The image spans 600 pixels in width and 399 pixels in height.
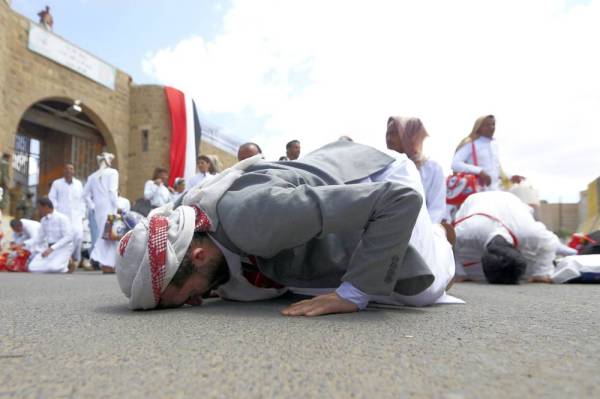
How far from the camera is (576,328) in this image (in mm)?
1312

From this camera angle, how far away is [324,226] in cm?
144

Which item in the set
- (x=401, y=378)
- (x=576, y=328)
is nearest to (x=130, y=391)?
(x=401, y=378)

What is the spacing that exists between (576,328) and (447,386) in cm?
80

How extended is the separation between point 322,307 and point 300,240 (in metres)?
0.24

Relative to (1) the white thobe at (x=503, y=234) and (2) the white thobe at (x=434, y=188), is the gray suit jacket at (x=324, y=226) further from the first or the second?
(1) the white thobe at (x=503, y=234)

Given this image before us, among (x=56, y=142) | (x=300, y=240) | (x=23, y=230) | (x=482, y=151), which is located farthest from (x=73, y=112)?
(x=300, y=240)

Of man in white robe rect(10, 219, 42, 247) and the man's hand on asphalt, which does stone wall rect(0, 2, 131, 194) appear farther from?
the man's hand on asphalt

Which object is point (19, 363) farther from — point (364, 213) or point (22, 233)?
point (22, 233)

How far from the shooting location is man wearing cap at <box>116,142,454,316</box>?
4.76 ft

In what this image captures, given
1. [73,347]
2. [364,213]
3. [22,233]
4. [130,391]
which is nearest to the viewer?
[130,391]

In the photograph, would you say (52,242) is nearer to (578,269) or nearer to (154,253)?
(154,253)

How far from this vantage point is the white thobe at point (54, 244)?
6.07 metres

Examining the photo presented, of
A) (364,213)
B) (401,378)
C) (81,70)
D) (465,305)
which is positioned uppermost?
(81,70)

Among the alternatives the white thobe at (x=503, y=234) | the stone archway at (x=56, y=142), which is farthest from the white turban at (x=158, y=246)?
the stone archway at (x=56, y=142)
